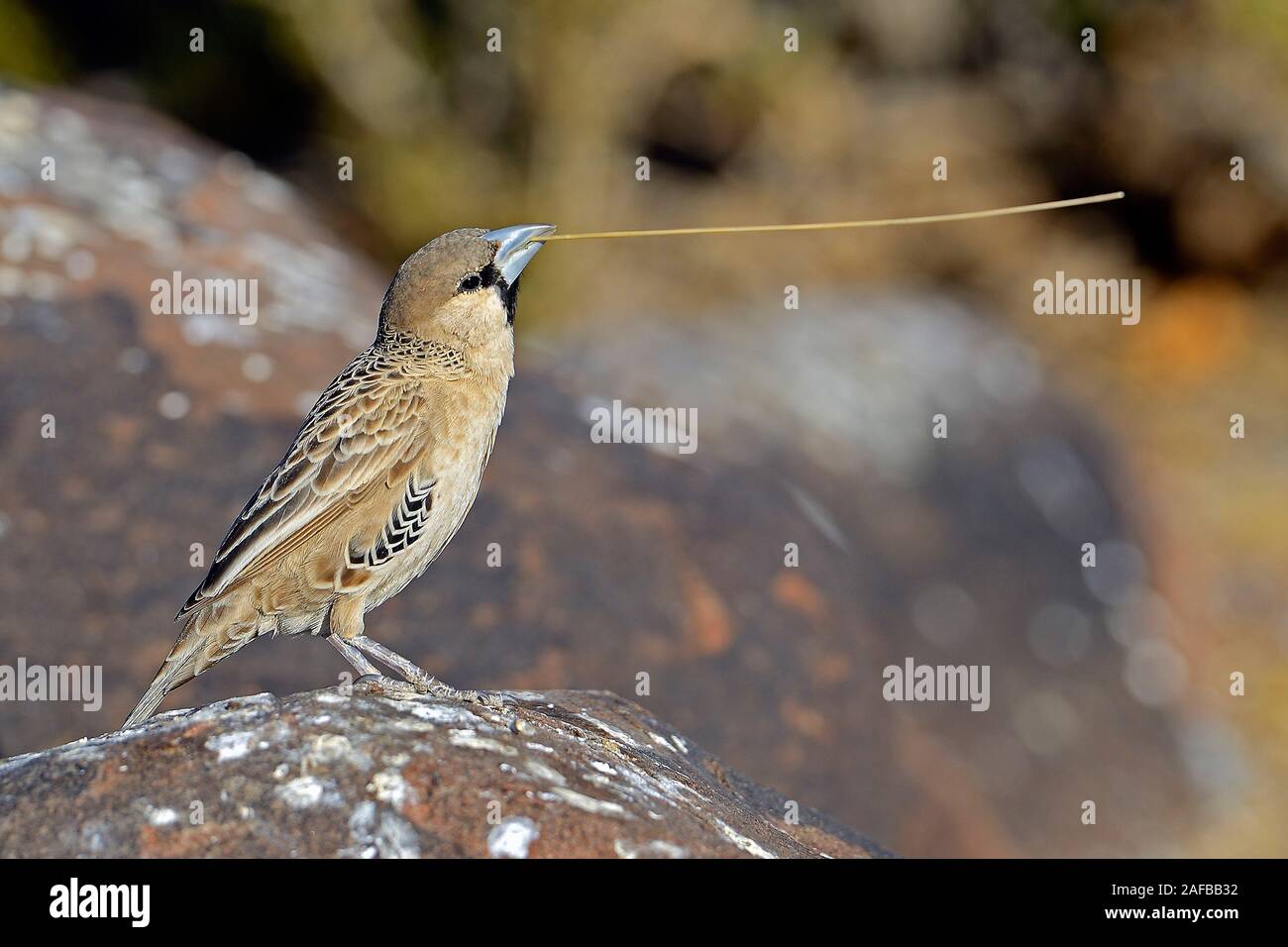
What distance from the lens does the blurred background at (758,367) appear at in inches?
227

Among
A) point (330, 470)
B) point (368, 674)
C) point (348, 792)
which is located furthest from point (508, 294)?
point (348, 792)

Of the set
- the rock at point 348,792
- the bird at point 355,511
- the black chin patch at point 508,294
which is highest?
the black chin patch at point 508,294

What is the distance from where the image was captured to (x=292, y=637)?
559 cm

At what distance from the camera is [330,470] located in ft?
15.0

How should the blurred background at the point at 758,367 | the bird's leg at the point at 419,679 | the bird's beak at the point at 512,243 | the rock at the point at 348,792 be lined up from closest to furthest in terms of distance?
the rock at the point at 348,792 < the bird's leg at the point at 419,679 < the bird's beak at the point at 512,243 < the blurred background at the point at 758,367

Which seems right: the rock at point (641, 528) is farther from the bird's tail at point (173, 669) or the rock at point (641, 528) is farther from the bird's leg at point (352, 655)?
the bird's leg at point (352, 655)

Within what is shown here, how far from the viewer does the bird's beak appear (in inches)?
191

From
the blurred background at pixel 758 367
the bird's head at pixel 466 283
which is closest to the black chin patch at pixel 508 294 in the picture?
the bird's head at pixel 466 283

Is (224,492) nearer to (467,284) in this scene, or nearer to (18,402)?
(18,402)

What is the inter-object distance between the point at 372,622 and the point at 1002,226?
14.0m

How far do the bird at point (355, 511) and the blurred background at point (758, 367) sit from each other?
0.91 metres
